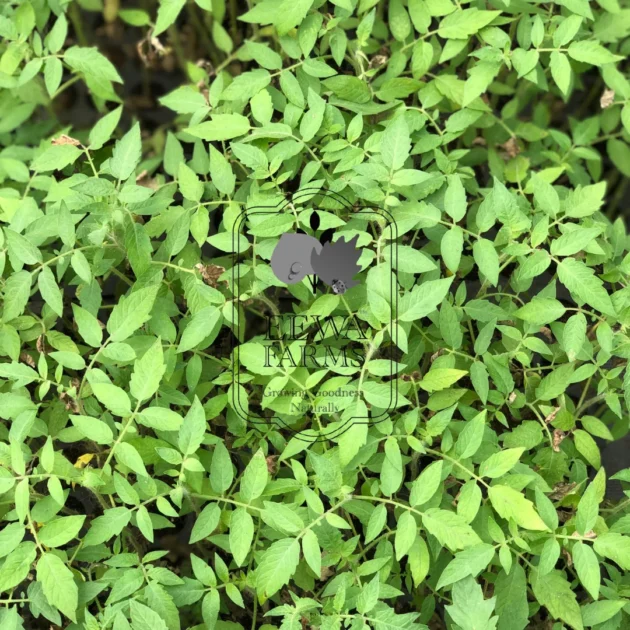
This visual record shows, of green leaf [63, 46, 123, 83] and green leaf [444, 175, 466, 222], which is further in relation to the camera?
green leaf [63, 46, 123, 83]

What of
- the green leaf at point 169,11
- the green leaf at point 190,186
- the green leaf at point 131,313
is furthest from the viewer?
the green leaf at point 169,11

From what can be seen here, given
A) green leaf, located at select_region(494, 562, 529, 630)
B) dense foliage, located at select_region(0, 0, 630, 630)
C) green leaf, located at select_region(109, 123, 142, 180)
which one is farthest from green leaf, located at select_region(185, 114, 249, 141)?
green leaf, located at select_region(494, 562, 529, 630)

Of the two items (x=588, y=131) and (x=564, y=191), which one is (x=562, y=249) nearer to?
(x=564, y=191)

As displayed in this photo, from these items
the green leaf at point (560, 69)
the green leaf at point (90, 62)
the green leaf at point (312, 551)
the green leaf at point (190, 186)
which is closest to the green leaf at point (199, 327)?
the green leaf at point (190, 186)

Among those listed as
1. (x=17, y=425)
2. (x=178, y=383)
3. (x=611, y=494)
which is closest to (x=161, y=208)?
(x=178, y=383)

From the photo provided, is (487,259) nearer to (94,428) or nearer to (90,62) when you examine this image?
(94,428)

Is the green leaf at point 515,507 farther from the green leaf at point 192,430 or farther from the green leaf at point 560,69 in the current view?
the green leaf at point 560,69

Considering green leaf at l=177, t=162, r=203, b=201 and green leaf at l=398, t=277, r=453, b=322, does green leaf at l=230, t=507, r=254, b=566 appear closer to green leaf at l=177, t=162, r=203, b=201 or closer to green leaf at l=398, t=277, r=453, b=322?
green leaf at l=398, t=277, r=453, b=322

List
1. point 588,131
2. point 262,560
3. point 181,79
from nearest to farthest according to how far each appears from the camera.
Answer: point 262,560, point 588,131, point 181,79
